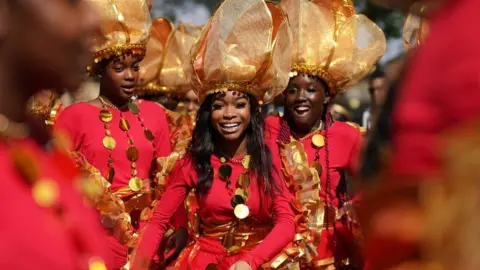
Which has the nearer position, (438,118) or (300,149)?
(438,118)

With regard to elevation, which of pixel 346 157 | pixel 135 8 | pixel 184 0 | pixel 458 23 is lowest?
pixel 184 0

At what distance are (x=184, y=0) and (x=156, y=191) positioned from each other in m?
10.7

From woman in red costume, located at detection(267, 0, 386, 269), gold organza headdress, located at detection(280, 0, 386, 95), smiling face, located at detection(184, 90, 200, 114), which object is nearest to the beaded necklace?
woman in red costume, located at detection(267, 0, 386, 269)

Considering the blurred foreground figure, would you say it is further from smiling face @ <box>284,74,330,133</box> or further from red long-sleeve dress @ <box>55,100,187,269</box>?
red long-sleeve dress @ <box>55,100,187,269</box>

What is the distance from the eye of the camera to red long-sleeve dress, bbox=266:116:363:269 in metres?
6.64

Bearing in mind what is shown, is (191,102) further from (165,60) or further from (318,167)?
(318,167)

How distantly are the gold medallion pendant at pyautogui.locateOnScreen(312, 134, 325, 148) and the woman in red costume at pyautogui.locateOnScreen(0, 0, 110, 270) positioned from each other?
15.3ft

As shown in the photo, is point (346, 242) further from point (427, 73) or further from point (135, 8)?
point (427, 73)

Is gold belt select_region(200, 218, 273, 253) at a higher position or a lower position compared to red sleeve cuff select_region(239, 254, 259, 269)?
lower

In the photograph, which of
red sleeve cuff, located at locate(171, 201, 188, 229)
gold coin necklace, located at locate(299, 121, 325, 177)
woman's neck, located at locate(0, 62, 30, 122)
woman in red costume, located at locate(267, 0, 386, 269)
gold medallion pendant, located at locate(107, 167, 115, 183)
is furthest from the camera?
gold medallion pendant, located at locate(107, 167, 115, 183)

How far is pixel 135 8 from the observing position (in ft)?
Answer: 23.9

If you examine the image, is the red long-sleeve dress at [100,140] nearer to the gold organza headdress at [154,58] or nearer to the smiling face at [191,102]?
the smiling face at [191,102]

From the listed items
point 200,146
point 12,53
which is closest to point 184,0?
point 200,146

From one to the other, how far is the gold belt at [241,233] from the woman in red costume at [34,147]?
142 inches
